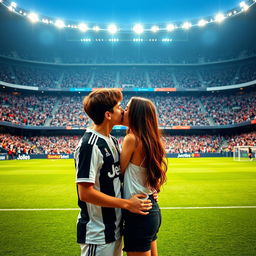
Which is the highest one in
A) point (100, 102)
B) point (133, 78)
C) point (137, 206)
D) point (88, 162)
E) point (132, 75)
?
point (132, 75)

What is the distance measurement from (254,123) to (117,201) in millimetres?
46829

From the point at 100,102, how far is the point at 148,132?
51cm

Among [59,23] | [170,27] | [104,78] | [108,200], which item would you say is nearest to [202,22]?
[170,27]

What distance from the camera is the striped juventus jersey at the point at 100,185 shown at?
202cm

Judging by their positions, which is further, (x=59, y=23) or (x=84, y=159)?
(x=59, y=23)

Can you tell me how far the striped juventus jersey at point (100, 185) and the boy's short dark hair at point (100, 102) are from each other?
0.16 metres

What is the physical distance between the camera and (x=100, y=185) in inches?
83.8

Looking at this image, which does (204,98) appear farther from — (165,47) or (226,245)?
(226,245)

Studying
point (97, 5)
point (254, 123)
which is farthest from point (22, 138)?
point (254, 123)

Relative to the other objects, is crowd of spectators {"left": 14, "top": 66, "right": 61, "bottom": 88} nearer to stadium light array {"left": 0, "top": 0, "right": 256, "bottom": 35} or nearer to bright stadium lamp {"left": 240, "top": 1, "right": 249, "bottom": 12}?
stadium light array {"left": 0, "top": 0, "right": 256, "bottom": 35}

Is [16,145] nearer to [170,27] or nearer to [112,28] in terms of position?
[112,28]

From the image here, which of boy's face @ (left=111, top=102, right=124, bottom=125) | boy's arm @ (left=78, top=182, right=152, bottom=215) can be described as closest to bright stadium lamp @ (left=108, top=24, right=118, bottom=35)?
boy's face @ (left=111, top=102, right=124, bottom=125)

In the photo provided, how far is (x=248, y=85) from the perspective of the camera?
4750 centimetres

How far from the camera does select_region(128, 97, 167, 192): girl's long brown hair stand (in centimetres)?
215
